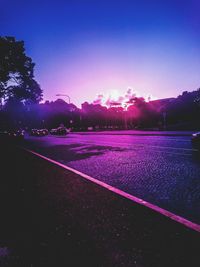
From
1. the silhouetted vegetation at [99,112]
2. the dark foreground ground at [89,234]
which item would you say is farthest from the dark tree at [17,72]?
the dark foreground ground at [89,234]

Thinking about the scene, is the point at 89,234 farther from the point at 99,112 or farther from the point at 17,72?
the point at 99,112

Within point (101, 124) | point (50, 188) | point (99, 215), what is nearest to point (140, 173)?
point (50, 188)

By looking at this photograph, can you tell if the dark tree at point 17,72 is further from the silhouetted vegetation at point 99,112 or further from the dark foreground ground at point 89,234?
the dark foreground ground at point 89,234

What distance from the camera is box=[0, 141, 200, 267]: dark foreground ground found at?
2.78 metres

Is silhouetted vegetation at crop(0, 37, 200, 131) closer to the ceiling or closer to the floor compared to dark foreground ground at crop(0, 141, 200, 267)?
closer to the ceiling

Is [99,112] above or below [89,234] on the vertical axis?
above

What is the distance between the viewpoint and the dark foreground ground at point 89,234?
2.78 meters

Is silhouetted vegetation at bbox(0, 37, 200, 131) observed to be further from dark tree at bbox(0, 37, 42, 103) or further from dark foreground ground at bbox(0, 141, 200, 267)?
dark foreground ground at bbox(0, 141, 200, 267)

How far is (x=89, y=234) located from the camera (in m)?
3.43

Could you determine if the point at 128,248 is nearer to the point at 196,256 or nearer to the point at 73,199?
the point at 196,256

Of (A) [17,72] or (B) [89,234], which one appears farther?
(A) [17,72]

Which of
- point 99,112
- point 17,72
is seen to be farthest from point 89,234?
point 99,112

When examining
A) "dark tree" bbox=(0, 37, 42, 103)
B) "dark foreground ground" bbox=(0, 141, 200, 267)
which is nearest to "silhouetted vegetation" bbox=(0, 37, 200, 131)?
"dark tree" bbox=(0, 37, 42, 103)

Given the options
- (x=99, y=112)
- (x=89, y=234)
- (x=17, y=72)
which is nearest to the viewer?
(x=89, y=234)
